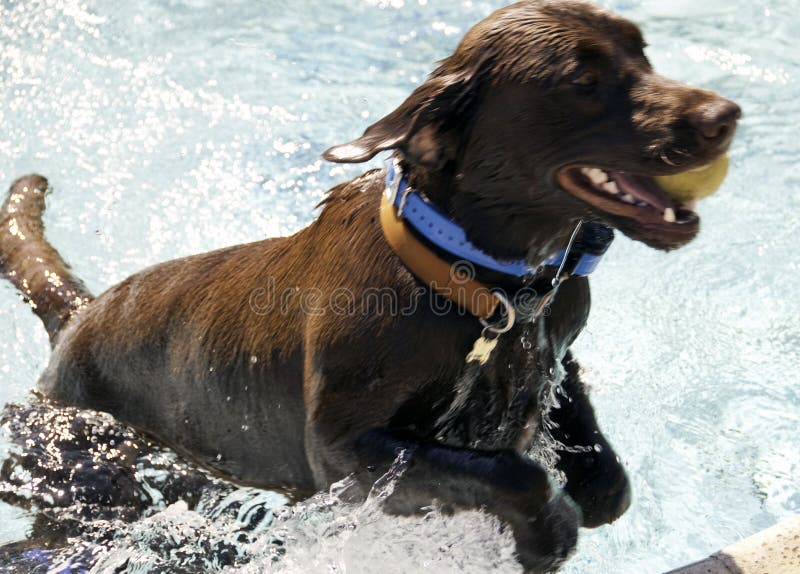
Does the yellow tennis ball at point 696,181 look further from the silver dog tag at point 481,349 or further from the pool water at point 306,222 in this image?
the pool water at point 306,222

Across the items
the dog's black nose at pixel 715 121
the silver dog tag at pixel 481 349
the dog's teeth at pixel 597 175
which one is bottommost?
the silver dog tag at pixel 481 349

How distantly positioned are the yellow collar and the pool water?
0.55 m

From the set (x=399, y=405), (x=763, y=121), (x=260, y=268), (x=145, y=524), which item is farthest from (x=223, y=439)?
(x=763, y=121)

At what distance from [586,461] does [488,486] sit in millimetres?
685

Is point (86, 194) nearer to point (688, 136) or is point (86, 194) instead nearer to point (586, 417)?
point (586, 417)

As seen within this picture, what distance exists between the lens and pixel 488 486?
280 centimetres

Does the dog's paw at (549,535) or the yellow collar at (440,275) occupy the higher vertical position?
the yellow collar at (440,275)

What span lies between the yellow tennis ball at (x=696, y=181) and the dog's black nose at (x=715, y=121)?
70 mm

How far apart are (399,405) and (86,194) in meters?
3.53

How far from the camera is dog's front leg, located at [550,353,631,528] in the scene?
337cm

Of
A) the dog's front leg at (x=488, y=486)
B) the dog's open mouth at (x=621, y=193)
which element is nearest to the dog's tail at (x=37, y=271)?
the dog's front leg at (x=488, y=486)

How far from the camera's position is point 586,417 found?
346cm

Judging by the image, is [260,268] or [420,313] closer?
[420,313]

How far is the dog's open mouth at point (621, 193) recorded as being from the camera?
2.67m
